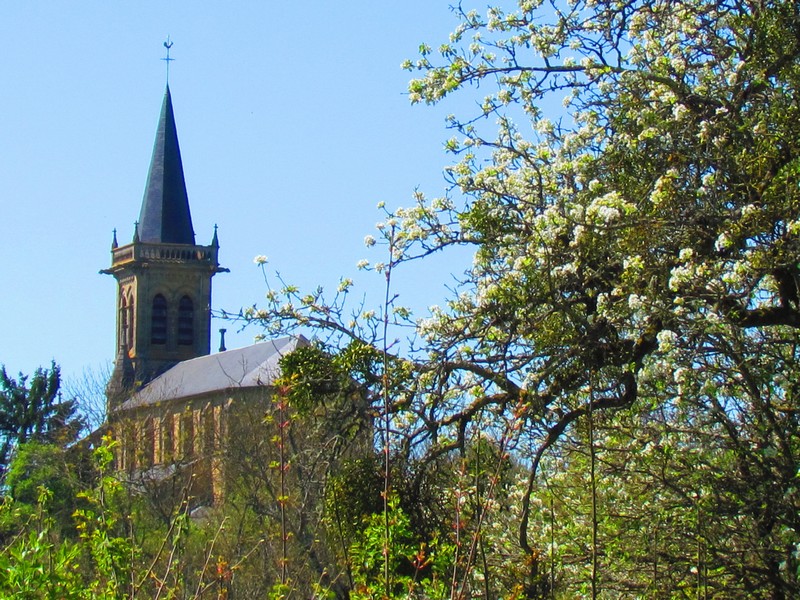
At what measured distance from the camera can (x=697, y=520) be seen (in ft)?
25.0

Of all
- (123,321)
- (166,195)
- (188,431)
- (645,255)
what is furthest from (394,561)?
(123,321)

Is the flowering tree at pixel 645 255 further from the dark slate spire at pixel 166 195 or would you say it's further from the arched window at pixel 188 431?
the dark slate spire at pixel 166 195

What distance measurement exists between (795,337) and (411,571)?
2.77 meters

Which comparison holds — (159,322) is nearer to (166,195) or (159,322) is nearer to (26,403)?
(166,195)

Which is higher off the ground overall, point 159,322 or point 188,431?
point 159,322

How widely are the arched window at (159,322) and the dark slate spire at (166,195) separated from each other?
3.75m

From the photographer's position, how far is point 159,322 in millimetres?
82500

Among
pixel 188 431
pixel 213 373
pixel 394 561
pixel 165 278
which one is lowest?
pixel 394 561

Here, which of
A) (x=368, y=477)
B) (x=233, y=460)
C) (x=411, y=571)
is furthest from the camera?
(x=233, y=460)

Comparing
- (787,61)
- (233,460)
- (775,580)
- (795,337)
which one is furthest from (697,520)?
(233,460)

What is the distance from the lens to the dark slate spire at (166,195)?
79938mm

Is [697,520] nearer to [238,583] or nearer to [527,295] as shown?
[527,295]

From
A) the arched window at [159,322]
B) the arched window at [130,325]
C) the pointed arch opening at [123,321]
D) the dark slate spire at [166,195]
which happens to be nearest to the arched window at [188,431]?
the dark slate spire at [166,195]

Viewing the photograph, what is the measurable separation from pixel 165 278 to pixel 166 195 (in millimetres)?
5260
